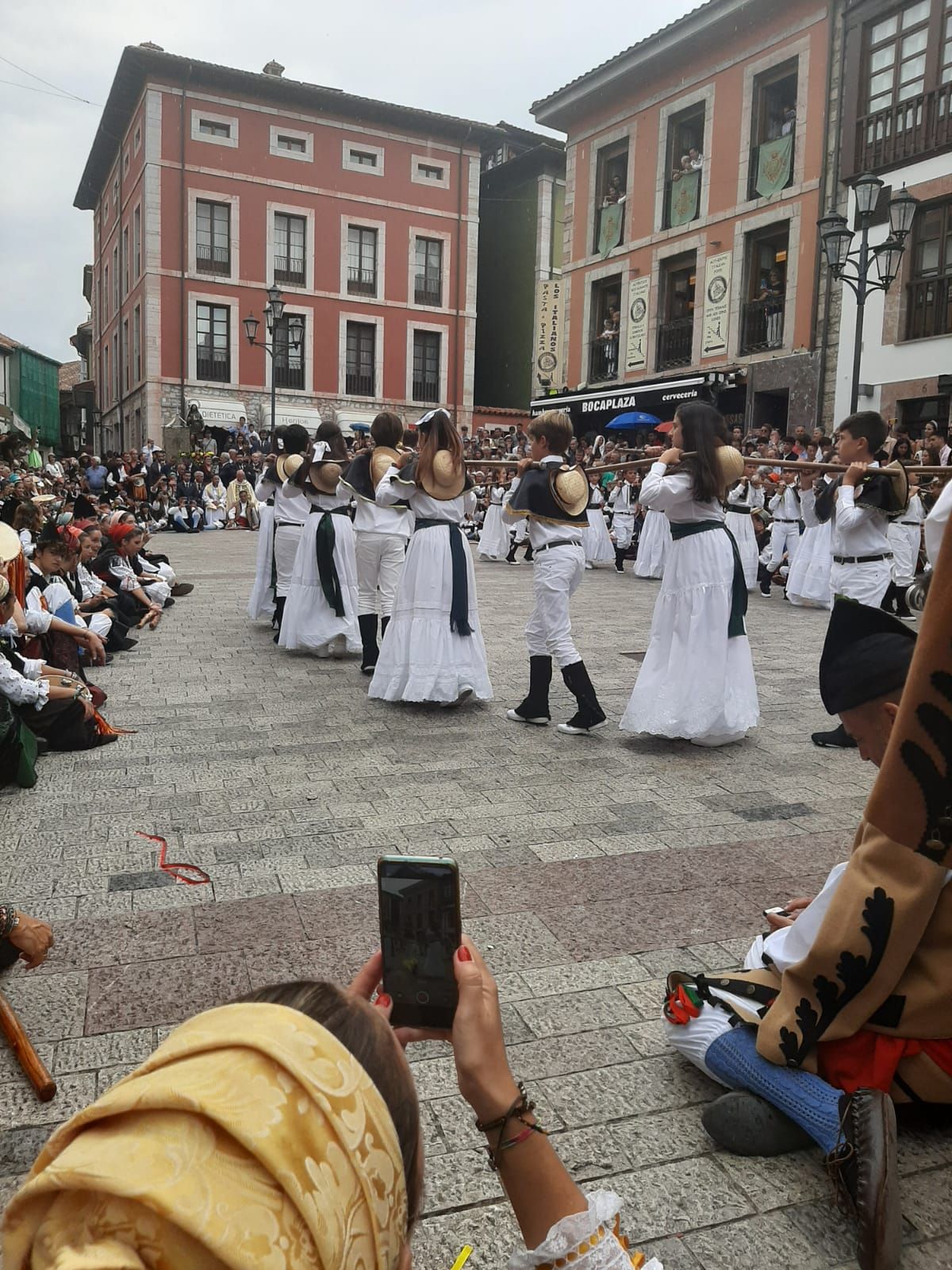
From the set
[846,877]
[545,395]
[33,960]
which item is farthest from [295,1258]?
[545,395]

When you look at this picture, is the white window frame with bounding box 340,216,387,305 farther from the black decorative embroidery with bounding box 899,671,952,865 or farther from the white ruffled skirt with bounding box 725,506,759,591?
the black decorative embroidery with bounding box 899,671,952,865

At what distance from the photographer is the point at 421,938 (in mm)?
1394

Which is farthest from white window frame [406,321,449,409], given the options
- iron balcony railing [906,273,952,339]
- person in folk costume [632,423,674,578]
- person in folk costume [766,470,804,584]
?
person in folk costume [766,470,804,584]

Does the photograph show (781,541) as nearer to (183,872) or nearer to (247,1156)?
(183,872)

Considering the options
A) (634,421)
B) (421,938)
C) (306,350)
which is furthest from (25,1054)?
(306,350)

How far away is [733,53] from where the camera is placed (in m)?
22.3

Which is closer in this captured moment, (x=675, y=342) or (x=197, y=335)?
(x=675, y=342)

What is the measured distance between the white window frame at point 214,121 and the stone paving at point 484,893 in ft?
108

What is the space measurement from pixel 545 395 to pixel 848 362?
10.3 metres

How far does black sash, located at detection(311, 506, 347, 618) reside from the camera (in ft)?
28.2

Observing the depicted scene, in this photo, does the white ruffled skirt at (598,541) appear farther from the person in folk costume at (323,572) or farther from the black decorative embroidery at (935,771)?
the black decorative embroidery at (935,771)

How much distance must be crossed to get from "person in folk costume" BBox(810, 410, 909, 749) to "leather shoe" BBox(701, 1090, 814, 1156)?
152 inches

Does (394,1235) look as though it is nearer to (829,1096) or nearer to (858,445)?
(829,1096)

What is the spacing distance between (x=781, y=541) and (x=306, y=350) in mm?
25862
